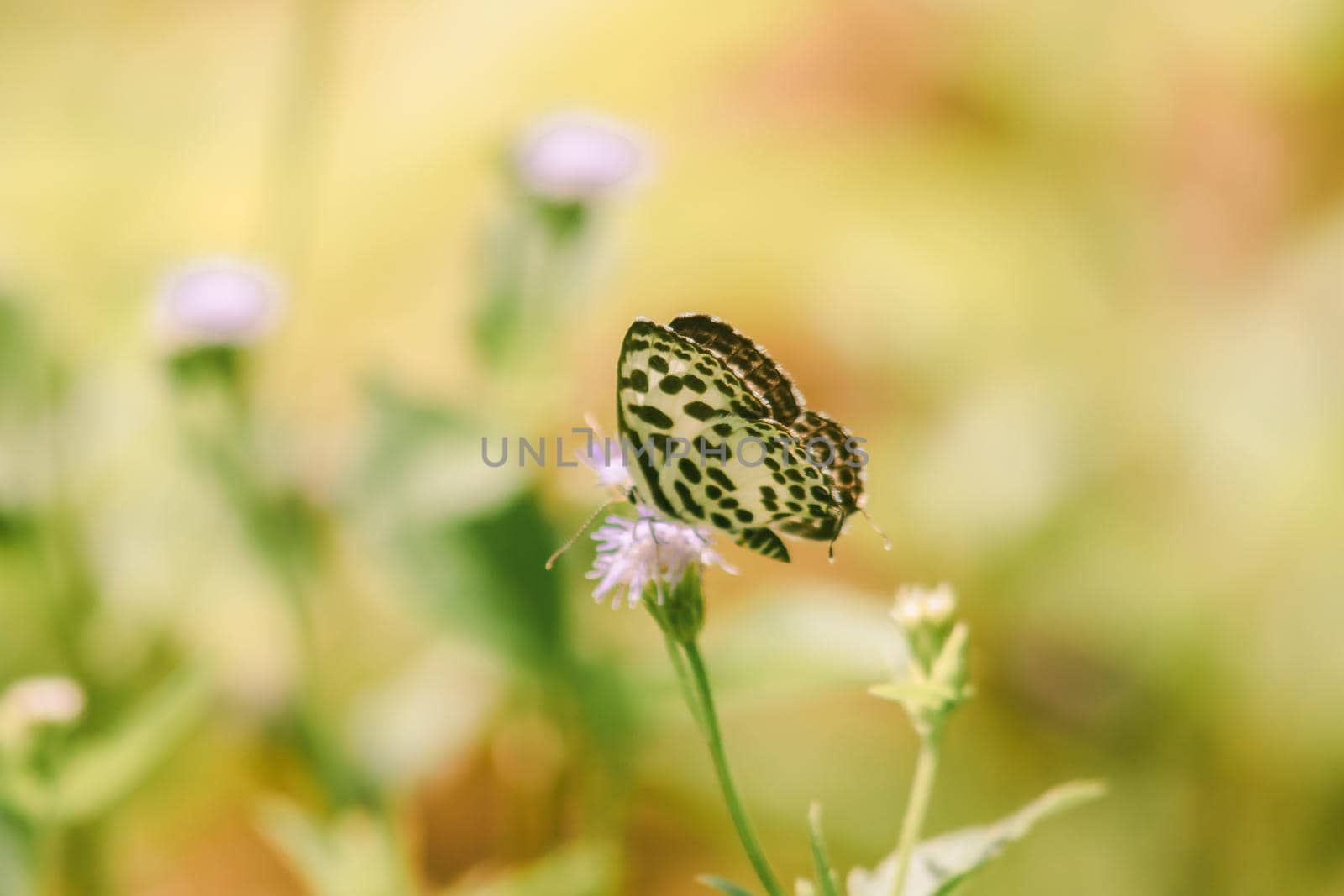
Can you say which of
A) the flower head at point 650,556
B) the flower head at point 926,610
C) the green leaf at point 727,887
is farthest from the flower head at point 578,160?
the green leaf at point 727,887

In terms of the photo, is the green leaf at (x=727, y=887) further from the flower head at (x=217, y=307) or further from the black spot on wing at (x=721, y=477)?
the flower head at (x=217, y=307)

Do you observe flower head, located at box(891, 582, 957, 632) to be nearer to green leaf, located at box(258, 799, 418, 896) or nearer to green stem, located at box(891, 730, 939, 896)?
green stem, located at box(891, 730, 939, 896)

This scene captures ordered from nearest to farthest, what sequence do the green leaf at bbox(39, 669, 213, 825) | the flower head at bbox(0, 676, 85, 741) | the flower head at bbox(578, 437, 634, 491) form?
the flower head at bbox(578, 437, 634, 491)
the flower head at bbox(0, 676, 85, 741)
the green leaf at bbox(39, 669, 213, 825)

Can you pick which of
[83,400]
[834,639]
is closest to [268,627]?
[83,400]

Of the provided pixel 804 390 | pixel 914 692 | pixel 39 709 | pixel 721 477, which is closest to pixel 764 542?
pixel 721 477

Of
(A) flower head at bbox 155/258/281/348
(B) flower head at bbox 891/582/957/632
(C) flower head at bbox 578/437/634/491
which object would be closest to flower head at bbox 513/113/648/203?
(A) flower head at bbox 155/258/281/348
